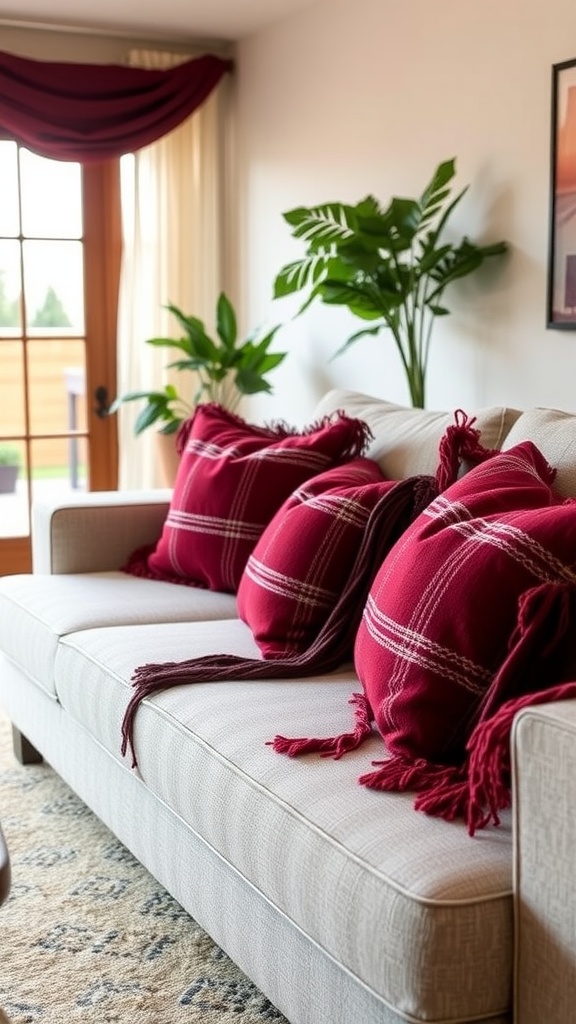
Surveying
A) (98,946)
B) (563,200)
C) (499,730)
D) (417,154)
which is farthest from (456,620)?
(417,154)

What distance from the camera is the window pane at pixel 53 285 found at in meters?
5.18

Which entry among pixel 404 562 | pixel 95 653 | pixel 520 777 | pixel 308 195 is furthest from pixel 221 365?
pixel 520 777

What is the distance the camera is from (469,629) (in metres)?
1.77

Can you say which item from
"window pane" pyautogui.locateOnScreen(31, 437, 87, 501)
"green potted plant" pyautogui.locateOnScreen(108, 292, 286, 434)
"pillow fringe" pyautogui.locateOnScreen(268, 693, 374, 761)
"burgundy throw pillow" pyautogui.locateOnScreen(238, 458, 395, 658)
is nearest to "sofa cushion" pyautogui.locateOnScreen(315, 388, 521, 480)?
"burgundy throw pillow" pyautogui.locateOnScreen(238, 458, 395, 658)

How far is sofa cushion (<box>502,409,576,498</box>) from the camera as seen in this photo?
2158 mm

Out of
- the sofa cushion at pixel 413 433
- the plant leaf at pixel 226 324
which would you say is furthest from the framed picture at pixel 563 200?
the plant leaf at pixel 226 324

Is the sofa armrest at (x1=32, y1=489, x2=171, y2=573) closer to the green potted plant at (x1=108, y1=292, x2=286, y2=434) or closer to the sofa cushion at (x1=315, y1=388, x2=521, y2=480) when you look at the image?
the sofa cushion at (x1=315, y1=388, x2=521, y2=480)

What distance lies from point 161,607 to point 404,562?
100cm

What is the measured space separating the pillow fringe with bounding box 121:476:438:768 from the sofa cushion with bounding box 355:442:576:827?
1.16 feet

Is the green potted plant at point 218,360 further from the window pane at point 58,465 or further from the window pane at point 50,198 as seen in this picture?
the window pane at point 50,198

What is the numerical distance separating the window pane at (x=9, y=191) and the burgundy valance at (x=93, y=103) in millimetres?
73

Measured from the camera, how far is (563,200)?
3.42m

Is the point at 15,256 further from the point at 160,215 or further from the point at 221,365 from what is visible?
the point at 221,365

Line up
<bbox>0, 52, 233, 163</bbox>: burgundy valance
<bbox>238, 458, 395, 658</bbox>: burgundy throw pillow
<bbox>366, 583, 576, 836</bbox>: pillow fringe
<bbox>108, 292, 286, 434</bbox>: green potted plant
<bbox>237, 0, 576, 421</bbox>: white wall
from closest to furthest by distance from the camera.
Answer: <bbox>366, 583, 576, 836</bbox>: pillow fringe
<bbox>238, 458, 395, 658</bbox>: burgundy throw pillow
<bbox>237, 0, 576, 421</bbox>: white wall
<bbox>108, 292, 286, 434</bbox>: green potted plant
<bbox>0, 52, 233, 163</bbox>: burgundy valance
